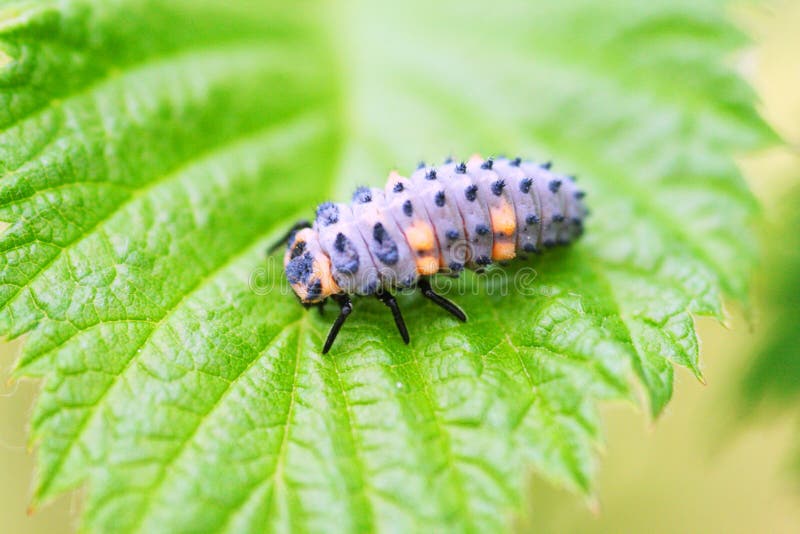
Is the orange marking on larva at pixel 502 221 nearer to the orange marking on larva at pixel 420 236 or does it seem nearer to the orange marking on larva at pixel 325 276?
the orange marking on larva at pixel 420 236

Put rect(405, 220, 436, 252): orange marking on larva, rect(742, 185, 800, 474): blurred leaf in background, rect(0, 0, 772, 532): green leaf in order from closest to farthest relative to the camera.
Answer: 1. rect(0, 0, 772, 532): green leaf
2. rect(405, 220, 436, 252): orange marking on larva
3. rect(742, 185, 800, 474): blurred leaf in background

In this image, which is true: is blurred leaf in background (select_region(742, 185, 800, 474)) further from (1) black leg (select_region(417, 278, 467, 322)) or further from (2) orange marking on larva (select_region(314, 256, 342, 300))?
(2) orange marking on larva (select_region(314, 256, 342, 300))

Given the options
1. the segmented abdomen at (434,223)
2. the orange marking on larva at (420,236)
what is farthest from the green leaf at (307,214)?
the orange marking on larva at (420,236)

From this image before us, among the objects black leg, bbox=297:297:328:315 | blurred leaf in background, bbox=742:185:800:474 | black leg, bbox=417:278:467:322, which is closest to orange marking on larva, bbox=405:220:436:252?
black leg, bbox=417:278:467:322

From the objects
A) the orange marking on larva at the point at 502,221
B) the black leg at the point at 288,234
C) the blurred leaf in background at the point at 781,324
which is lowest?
the blurred leaf in background at the point at 781,324

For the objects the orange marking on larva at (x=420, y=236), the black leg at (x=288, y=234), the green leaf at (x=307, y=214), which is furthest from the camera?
the black leg at (x=288, y=234)

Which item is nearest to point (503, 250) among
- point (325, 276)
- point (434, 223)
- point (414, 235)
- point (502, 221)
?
point (502, 221)

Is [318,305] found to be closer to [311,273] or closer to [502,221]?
[311,273]
